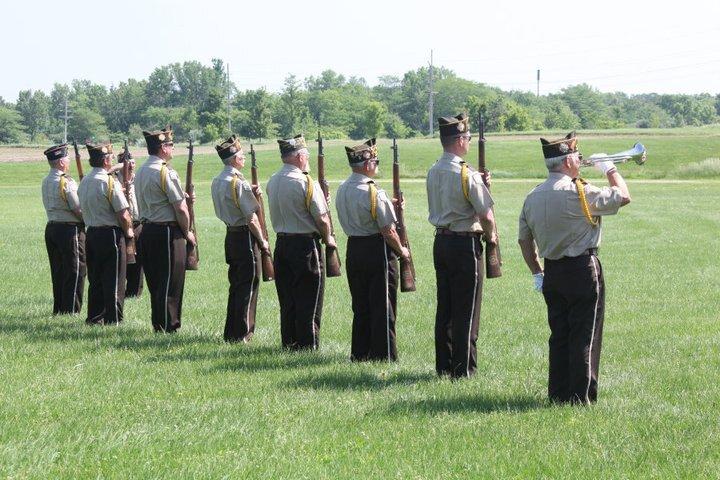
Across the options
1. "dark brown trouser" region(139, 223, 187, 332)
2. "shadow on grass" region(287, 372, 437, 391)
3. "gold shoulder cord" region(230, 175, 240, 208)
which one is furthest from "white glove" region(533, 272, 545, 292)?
"dark brown trouser" region(139, 223, 187, 332)

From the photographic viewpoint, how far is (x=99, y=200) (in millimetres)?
13156

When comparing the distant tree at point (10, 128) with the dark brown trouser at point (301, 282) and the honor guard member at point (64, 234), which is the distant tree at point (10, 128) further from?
the dark brown trouser at point (301, 282)

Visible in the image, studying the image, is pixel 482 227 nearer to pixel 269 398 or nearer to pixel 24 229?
pixel 269 398

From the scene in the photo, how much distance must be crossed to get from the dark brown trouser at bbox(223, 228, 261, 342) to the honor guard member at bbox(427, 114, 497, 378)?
2.92 meters

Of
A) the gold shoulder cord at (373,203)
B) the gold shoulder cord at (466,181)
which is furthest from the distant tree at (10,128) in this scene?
the gold shoulder cord at (466,181)

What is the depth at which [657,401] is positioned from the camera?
8703 millimetres

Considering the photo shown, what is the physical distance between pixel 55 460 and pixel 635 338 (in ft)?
24.5

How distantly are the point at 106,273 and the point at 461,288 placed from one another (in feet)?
17.8

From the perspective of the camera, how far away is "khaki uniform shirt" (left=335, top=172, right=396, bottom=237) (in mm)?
10352

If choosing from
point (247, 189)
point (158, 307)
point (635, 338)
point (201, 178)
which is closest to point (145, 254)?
point (158, 307)

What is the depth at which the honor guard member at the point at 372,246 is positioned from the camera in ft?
34.1

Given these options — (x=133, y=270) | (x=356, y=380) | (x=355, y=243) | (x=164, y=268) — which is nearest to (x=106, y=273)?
(x=164, y=268)

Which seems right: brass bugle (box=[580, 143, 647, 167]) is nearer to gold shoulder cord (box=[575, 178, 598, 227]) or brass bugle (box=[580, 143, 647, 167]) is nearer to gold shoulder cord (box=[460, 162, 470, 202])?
gold shoulder cord (box=[575, 178, 598, 227])

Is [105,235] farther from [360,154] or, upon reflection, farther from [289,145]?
[360,154]
